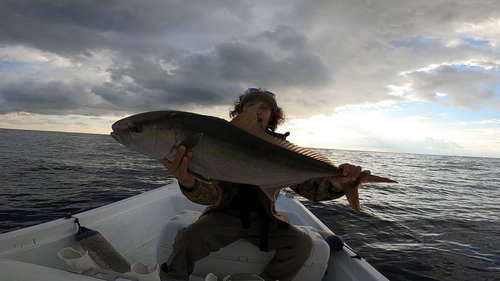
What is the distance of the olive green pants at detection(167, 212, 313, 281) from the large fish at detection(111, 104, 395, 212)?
2.92ft

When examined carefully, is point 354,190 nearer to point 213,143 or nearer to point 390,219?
point 213,143

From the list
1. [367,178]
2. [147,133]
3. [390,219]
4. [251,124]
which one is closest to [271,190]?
[251,124]

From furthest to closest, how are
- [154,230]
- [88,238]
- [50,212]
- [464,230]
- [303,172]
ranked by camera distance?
[464,230] → [50,212] → [154,230] → [88,238] → [303,172]

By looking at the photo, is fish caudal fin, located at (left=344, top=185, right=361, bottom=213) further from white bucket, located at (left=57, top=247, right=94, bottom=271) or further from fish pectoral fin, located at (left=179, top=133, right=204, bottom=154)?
white bucket, located at (left=57, top=247, right=94, bottom=271)

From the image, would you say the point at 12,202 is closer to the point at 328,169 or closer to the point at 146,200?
the point at 146,200

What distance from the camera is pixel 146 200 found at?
6445 millimetres

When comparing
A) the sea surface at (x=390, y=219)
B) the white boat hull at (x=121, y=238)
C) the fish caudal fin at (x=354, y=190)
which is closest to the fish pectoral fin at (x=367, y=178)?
the fish caudal fin at (x=354, y=190)

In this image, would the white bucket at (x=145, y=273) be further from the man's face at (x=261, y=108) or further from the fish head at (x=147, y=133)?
the man's face at (x=261, y=108)

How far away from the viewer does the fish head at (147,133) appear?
8.66 ft

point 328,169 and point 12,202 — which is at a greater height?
point 328,169

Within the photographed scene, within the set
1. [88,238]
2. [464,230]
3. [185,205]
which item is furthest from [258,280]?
[464,230]

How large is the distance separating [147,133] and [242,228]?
1.67 m

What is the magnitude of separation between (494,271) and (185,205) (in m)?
8.15

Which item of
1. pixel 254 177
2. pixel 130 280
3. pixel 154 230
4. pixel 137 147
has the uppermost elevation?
pixel 137 147
